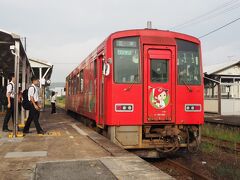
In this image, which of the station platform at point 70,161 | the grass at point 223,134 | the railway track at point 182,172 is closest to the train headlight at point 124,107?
the station platform at point 70,161

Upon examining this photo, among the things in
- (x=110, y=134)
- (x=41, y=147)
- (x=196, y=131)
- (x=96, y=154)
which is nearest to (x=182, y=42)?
(x=196, y=131)

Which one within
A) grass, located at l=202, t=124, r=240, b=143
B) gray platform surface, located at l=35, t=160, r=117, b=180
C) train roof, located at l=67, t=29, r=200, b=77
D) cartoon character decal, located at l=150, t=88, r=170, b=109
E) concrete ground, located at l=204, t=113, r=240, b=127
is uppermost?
train roof, located at l=67, t=29, r=200, b=77

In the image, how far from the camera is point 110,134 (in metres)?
8.46

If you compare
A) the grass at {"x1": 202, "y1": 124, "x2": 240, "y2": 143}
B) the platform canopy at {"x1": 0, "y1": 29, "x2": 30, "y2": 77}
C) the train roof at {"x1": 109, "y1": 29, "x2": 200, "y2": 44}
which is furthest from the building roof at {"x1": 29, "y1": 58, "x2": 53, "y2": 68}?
the train roof at {"x1": 109, "y1": 29, "x2": 200, "y2": 44}

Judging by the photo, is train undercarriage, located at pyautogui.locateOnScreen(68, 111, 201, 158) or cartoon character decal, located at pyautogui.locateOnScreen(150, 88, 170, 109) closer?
train undercarriage, located at pyautogui.locateOnScreen(68, 111, 201, 158)

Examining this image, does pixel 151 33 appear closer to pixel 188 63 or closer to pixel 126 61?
pixel 126 61

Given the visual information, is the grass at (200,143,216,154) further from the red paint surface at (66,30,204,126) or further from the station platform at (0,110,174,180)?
the station platform at (0,110,174,180)

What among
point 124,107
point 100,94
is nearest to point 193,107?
point 124,107

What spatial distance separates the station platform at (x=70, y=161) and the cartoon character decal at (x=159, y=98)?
1.38 m

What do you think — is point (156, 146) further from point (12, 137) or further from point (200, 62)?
point (12, 137)

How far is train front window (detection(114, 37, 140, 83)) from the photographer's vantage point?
8.55 meters

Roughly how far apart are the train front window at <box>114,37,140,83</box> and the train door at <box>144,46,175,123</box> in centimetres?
23

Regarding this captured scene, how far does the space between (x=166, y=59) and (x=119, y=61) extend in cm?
113

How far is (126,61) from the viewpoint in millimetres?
Answer: 8625
